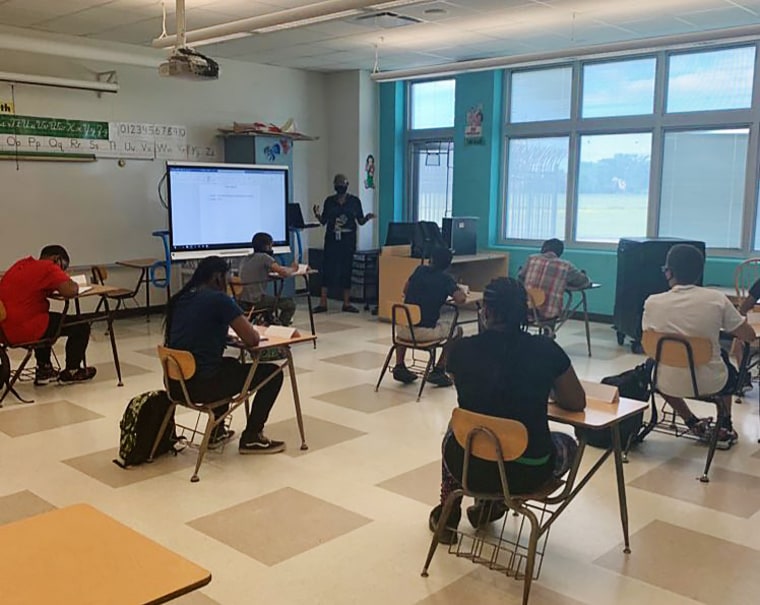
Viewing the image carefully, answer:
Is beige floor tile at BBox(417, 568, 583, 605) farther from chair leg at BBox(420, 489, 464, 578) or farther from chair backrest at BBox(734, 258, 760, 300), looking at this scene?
chair backrest at BBox(734, 258, 760, 300)

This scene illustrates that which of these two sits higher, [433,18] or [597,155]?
[433,18]

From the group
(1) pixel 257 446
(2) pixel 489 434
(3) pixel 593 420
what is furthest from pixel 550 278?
(2) pixel 489 434

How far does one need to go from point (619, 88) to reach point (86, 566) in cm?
799

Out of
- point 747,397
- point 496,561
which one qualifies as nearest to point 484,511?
point 496,561

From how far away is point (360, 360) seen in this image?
657 cm

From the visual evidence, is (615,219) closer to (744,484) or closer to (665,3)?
(665,3)

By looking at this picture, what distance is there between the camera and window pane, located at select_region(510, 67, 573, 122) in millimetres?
8711

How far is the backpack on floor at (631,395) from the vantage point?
4.27m

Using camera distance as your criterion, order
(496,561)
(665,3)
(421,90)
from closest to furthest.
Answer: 1. (496,561)
2. (665,3)
3. (421,90)

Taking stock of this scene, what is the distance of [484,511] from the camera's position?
327cm

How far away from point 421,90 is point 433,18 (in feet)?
10.8

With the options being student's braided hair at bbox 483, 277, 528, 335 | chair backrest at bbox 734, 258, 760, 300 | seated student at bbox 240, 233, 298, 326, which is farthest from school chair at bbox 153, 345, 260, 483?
chair backrest at bbox 734, 258, 760, 300

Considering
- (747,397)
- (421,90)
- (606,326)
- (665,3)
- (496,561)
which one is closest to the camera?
(496,561)

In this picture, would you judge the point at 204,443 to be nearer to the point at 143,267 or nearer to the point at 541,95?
the point at 143,267
